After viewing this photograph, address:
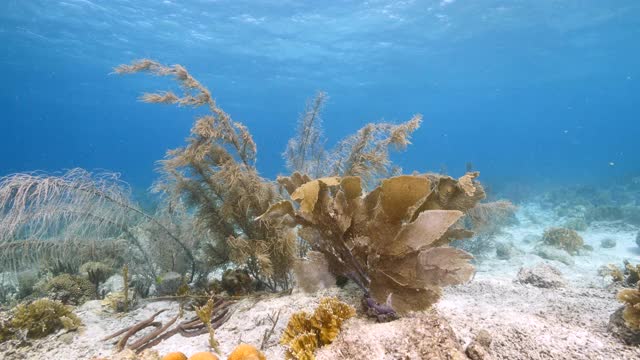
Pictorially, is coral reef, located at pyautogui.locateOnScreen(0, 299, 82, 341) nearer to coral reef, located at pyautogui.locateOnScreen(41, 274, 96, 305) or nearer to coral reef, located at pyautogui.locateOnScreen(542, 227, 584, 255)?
coral reef, located at pyautogui.locateOnScreen(41, 274, 96, 305)

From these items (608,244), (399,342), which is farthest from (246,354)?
(608,244)

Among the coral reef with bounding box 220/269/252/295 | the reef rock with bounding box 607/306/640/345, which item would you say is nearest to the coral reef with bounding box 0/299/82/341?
the coral reef with bounding box 220/269/252/295

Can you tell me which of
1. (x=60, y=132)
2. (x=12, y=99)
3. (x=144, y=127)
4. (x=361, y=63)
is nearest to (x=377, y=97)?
(x=361, y=63)

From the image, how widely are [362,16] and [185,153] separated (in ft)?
74.7

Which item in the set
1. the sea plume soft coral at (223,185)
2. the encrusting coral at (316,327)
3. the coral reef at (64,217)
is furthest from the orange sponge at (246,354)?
the coral reef at (64,217)

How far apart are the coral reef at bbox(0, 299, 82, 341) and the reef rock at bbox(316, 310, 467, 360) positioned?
3.33 m

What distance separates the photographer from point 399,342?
236 cm

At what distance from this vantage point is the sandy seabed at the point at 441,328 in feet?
7.84

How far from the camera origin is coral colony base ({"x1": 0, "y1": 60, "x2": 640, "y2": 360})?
8.69 feet

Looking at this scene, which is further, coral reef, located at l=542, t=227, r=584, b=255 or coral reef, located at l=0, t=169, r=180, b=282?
coral reef, located at l=542, t=227, r=584, b=255

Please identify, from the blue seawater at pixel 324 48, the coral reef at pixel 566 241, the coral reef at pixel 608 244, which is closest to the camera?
the coral reef at pixel 566 241

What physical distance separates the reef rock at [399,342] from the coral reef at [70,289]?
15.2 feet

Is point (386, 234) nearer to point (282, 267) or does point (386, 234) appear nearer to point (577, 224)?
point (282, 267)

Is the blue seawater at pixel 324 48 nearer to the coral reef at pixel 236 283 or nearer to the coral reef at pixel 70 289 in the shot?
the coral reef at pixel 70 289
